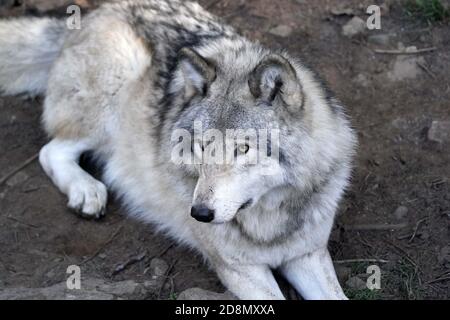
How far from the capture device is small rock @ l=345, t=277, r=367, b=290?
15.0 ft

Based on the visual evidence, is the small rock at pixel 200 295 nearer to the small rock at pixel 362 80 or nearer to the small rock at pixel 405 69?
the small rock at pixel 362 80

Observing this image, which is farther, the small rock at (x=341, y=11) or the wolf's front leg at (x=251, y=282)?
the small rock at (x=341, y=11)

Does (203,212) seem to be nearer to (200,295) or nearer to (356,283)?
(200,295)

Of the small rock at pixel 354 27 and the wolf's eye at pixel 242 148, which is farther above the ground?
the wolf's eye at pixel 242 148

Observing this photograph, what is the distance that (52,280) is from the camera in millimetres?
4566

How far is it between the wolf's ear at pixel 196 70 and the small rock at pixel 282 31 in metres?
2.56

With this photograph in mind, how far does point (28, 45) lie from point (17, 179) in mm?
1178

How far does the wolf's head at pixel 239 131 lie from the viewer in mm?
3730

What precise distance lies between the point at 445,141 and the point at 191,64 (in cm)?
233

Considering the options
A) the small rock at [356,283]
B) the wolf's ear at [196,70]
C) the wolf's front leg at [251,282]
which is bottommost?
the small rock at [356,283]

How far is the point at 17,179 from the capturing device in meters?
5.50

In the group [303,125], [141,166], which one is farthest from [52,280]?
[303,125]

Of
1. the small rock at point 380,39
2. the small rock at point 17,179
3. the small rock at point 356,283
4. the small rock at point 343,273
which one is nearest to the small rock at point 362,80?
the small rock at point 380,39

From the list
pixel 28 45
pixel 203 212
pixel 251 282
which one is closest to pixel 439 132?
pixel 251 282
